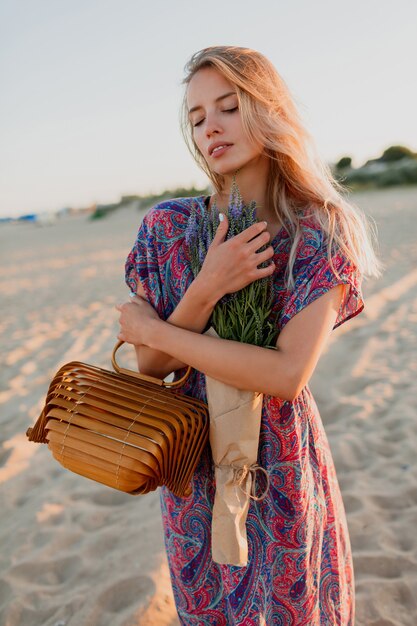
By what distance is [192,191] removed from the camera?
26250 mm

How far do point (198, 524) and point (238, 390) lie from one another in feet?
1.57

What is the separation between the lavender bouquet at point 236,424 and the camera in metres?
1.27

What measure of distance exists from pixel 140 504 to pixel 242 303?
2.10 meters

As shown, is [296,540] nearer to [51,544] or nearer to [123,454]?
[123,454]

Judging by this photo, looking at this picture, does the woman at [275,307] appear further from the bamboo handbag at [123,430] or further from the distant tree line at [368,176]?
the distant tree line at [368,176]

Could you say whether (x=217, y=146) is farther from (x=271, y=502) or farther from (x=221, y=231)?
(x=271, y=502)

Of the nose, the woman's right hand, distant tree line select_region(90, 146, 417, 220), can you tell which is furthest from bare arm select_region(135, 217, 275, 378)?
distant tree line select_region(90, 146, 417, 220)

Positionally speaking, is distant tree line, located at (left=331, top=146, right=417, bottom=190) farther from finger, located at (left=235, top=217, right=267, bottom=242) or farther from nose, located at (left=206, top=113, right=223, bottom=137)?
finger, located at (left=235, top=217, right=267, bottom=242)

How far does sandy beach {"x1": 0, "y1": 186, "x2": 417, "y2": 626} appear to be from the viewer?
91.4 inches

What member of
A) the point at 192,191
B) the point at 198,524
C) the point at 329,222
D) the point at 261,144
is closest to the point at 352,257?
the point at 329,222

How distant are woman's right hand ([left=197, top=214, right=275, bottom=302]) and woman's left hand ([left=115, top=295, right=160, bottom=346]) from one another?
200 mm

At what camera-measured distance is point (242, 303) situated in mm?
1341

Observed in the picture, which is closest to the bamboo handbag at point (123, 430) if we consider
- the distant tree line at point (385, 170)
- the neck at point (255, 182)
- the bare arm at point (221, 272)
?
the bare arm at point (221, 272)

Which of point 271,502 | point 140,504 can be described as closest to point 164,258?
point 271,502
